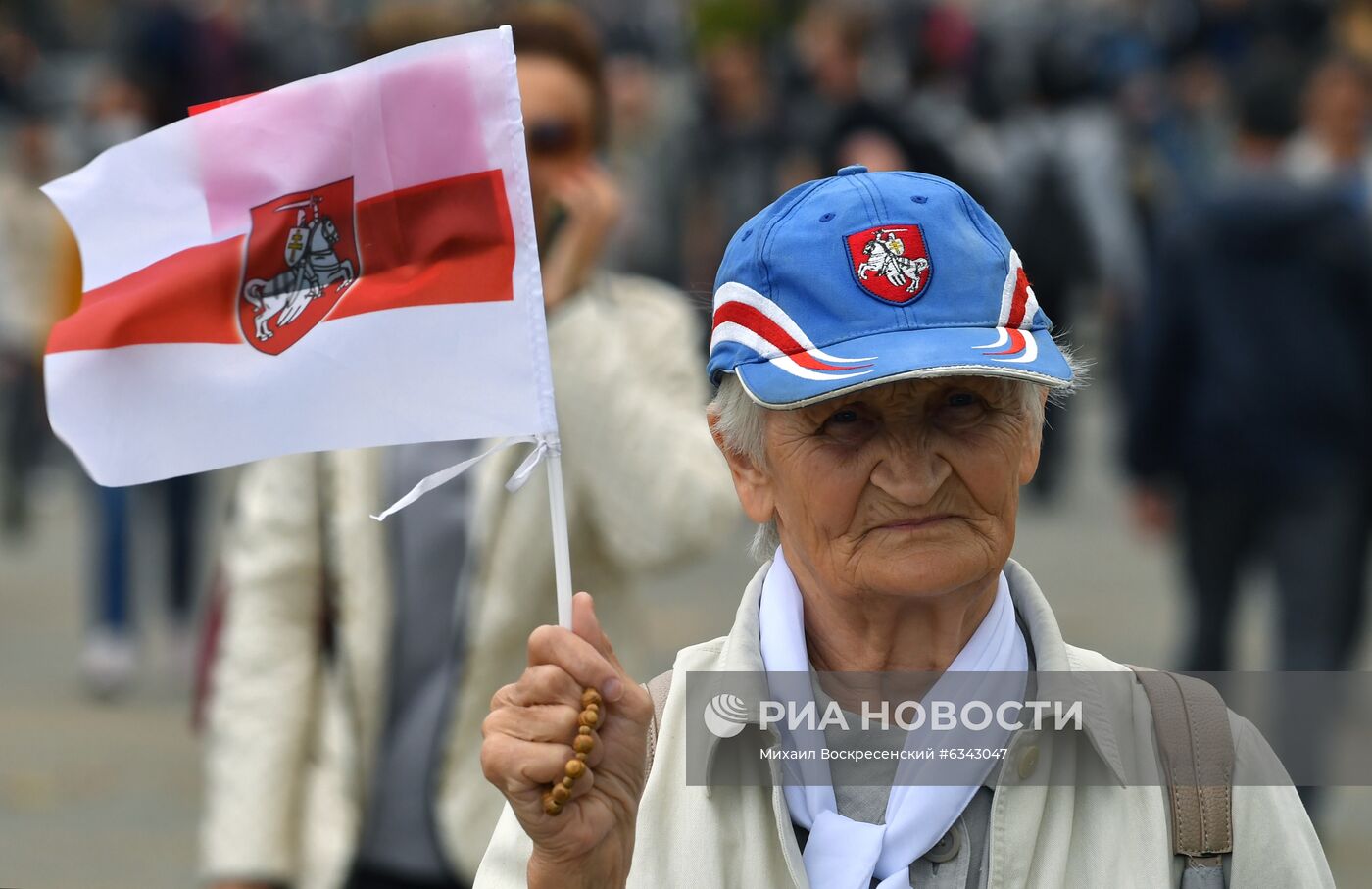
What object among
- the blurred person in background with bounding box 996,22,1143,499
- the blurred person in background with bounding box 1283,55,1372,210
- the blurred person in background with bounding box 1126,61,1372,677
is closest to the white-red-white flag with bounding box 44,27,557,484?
the blurred person in background with bounding box 1126,61,1372,677

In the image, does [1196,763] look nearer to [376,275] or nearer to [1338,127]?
[376,275]

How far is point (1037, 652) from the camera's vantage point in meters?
2.68

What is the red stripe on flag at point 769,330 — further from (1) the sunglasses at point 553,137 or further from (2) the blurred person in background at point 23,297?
(2) the blurred person in background at point 23,297

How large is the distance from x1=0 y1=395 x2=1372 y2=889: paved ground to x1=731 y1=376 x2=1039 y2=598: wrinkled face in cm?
415

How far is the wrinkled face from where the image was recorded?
2.59 m

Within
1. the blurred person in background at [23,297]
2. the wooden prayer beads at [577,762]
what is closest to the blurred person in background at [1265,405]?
the wooden prayer beads at [577,762]

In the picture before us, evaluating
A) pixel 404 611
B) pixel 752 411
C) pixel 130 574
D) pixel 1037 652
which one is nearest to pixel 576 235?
pixel 404 611

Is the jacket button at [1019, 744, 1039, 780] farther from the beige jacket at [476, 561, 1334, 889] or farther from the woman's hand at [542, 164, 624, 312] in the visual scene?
the woman's hand at [542, 164, 624, 312]

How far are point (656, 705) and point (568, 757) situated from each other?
0.25 m

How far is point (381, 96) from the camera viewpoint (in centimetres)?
274

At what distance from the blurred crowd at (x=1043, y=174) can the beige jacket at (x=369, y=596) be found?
10cm

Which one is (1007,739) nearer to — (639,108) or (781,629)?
(781,629)

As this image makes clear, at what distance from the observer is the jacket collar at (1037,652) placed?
256 centimetres

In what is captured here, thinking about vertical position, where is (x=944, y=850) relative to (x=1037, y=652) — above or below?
below
